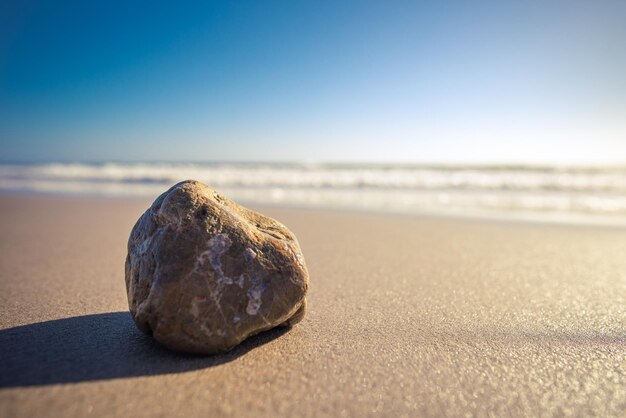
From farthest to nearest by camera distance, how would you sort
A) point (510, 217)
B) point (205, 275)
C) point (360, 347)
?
point (510, 217), point (360, 347), point (205, 275)

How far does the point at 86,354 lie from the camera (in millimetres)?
1651

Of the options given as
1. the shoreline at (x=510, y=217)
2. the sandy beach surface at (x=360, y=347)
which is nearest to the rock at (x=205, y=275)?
the sandy beach surface at (x=360, y=347)

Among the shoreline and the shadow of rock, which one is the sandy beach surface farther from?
the shoreline

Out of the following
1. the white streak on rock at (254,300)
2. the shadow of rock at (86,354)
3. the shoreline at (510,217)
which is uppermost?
the white streak on rock at (254,300)

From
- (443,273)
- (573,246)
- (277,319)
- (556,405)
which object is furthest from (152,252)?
(573,246)

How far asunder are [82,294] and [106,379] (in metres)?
1.27

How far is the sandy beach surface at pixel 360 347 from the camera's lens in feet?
4.57

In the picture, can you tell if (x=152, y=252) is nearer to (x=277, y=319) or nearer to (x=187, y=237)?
(x=187, y=237)

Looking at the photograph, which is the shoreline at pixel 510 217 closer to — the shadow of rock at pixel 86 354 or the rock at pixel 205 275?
the rock at pixel 205 275

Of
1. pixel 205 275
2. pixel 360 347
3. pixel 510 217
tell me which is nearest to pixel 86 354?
pixel 205 275

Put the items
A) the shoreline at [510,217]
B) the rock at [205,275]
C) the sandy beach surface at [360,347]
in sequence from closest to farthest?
the sandy beach surface at [360,347]
the rock at [205,275]
the shoreline at [510,217]

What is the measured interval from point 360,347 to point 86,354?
1234 millimetres

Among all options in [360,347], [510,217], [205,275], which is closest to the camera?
[205,275]

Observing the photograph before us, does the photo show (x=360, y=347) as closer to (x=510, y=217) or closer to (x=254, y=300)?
(x=254, y=300)
